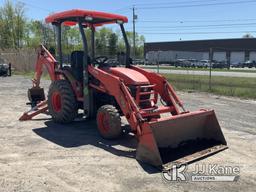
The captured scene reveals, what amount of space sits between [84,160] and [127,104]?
53.9 inches

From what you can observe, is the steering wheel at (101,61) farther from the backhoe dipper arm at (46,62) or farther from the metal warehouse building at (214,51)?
the metal warehouse building at (214,51)

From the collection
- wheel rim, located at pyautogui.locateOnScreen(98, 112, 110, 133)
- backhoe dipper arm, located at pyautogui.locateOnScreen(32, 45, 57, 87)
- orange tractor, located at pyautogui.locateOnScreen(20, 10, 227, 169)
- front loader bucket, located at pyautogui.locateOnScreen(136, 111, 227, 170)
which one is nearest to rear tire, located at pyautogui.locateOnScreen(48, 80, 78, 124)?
orange tractor, located at pyautogui.locateOnScreen(20, 10, 227, 169)

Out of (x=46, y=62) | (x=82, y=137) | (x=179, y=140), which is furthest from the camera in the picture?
(x=46, y=62)

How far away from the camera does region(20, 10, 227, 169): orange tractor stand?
6344 millimetres

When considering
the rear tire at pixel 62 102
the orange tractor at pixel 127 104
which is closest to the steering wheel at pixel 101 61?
the orange tractor at pixel 127 104

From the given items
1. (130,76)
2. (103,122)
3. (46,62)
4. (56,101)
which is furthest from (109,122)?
(46,62)

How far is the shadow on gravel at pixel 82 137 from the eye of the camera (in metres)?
6.92

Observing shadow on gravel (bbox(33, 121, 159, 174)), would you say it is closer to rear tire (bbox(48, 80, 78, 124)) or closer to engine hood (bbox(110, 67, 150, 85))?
rear tire (bbox(48, 80, 78, 124))

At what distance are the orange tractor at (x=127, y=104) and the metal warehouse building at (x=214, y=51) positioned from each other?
188 feet

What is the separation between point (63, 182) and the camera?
5.25 m

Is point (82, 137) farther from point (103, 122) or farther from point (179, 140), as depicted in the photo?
point (179, 140)

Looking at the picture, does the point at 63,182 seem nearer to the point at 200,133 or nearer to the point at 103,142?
the point at 103,142

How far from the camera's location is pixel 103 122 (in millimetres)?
7457

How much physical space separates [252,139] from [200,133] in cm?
149
